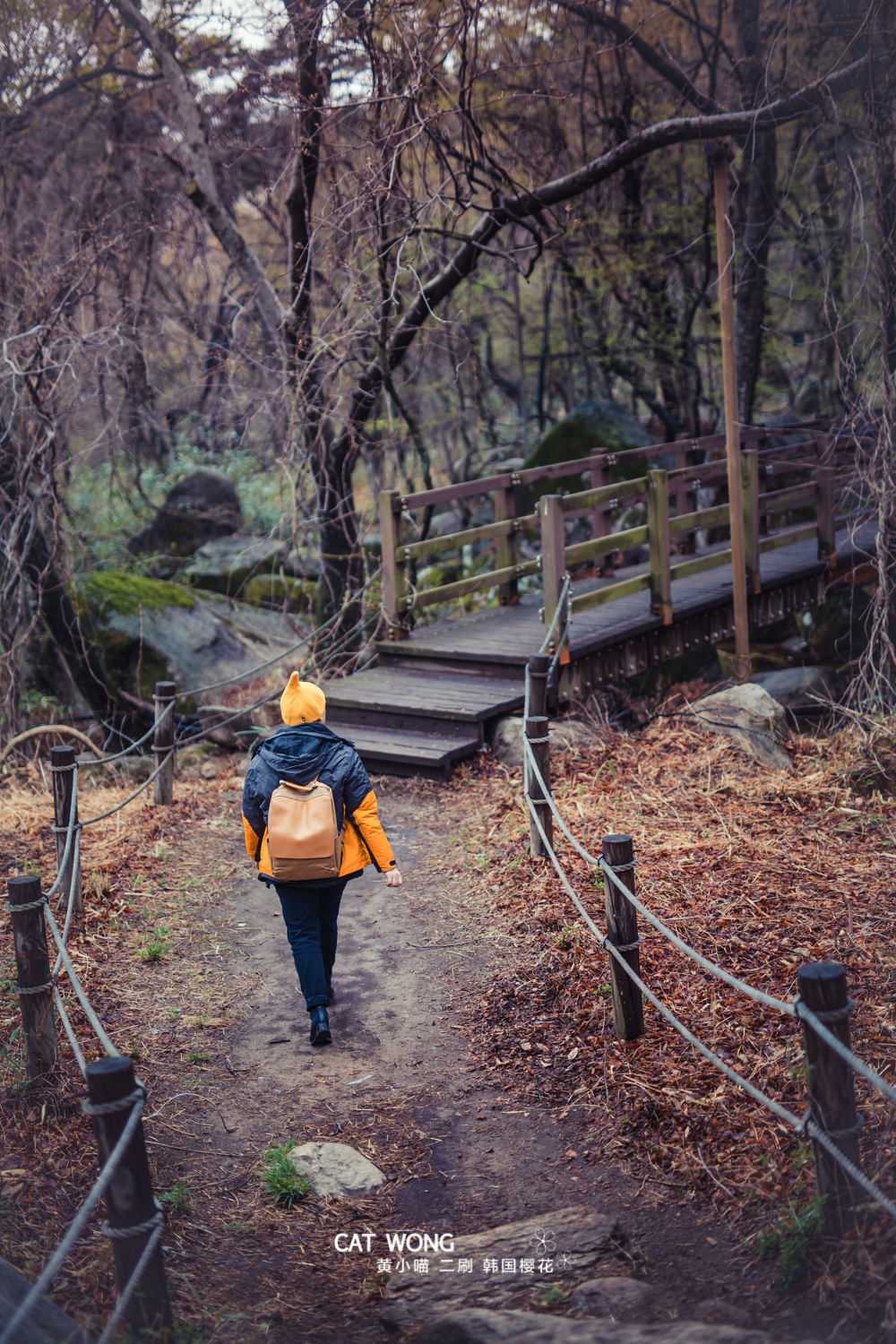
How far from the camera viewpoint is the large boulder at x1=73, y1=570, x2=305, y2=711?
12.2 meters

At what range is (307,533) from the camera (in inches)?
468

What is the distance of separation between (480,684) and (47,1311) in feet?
22.6

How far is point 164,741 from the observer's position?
8.25 metres

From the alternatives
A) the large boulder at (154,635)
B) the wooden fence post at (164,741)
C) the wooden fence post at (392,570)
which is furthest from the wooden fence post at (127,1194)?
the large boulder at (154,635)

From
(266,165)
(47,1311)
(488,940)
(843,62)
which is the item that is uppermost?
(266,165)

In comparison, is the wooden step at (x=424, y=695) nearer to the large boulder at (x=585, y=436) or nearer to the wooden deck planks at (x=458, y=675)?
the wooden deck planks at (x=458, y=675)

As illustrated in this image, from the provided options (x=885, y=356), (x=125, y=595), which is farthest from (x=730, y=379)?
(x=125, y=595)

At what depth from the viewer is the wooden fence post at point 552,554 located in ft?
30.0

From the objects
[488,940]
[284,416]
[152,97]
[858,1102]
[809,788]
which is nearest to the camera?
[858,1102]

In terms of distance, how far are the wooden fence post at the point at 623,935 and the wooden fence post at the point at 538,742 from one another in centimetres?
168

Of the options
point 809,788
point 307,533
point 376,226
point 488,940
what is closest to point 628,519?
point 307,533

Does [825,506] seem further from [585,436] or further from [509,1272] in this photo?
[509,1272]

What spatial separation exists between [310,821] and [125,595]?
8773 mm

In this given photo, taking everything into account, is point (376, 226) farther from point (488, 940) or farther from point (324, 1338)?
point (324, 1338)
